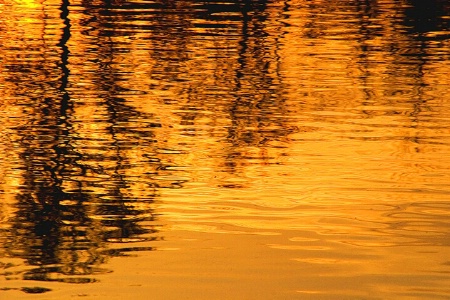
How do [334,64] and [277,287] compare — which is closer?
[277,287]

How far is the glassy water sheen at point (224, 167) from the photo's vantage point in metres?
8.40

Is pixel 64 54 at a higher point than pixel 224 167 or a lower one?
lower

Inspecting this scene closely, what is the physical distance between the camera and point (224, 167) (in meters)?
11.9

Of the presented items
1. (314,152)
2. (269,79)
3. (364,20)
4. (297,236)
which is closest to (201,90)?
(269,79)

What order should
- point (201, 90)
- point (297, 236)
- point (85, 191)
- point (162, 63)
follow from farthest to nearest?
point (162, 63) → point (201, 90) → point (85, 191) → point (297, 236)

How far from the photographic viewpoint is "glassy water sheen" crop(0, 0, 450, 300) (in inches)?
331

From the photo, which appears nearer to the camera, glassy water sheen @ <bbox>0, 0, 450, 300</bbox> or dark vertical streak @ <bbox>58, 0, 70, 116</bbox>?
glassy water sheen @ <bbox>0, 0, 450, 300</bbox>

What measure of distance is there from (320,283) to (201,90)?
9.02 metres

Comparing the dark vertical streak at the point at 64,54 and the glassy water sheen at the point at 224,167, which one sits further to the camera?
the dark vertical streak at the point at 64,54

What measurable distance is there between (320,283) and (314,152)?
4.61m

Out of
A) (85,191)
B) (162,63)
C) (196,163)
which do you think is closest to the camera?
(85,191)

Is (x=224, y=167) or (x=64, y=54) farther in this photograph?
(x=64, y=54)

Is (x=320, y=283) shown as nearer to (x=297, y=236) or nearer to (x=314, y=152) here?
(x=297, y=236)

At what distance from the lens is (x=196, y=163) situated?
39.5ft
